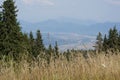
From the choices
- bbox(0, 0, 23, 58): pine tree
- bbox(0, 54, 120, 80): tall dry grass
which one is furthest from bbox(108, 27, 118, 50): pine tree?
bbox(0, 54, 120, 80): tall dry grass

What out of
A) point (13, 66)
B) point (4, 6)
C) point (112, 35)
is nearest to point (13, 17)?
point (4, 6)

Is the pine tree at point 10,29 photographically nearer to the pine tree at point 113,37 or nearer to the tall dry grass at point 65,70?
the pine tree at point 113,37

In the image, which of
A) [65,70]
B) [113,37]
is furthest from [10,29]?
[65,70]

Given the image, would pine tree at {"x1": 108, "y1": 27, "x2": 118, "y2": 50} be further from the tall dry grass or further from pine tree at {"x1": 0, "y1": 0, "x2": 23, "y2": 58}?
the tall dry grass

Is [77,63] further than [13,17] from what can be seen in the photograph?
No

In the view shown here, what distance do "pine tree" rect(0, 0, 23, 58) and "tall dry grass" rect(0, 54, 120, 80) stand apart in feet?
112

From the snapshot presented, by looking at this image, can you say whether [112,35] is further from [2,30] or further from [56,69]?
[56,69]

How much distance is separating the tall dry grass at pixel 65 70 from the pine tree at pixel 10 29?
3421 centimetres

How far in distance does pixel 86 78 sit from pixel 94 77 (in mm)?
146

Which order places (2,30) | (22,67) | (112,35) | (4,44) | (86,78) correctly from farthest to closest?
(112,35)
(2,30)
(4,44)
(22,67)
(86,78)

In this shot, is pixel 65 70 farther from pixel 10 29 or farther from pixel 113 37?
pixel 113 37

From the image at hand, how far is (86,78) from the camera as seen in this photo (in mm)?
6641

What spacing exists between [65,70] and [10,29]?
40.6m

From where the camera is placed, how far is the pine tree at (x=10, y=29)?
4278 cm
